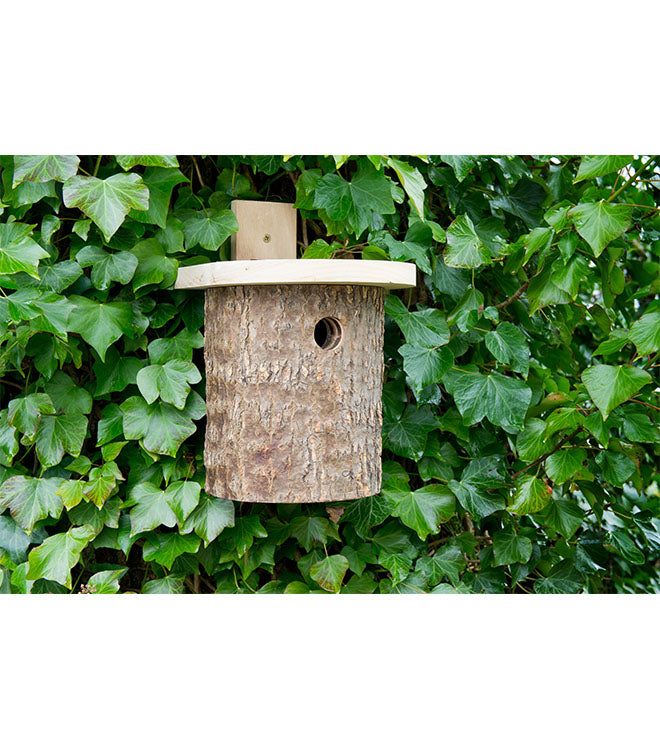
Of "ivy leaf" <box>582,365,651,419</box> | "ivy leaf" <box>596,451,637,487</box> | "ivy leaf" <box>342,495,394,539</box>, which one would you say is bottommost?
"ivy leaf" <box>342,495,394,539</box>

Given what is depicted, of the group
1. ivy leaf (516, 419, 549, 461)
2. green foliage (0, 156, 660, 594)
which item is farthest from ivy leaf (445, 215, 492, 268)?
ivy leaf (516, 419, 549, 461)

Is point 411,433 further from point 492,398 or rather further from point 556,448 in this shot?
point 556,448

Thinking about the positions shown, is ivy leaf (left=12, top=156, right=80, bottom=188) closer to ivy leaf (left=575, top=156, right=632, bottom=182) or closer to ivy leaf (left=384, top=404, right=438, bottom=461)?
ivy leaf (left=384, top=404, right=438, bottom=461)

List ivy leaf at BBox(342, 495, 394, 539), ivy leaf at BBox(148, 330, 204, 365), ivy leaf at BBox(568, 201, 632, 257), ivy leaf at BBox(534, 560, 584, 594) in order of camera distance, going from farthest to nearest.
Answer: ivy leaf at BBox(534, 560, 584, 594) → ivy leaf at BBox(342, 495, 394, 539) → ivy leaf at BBox(148, 330, 204, 365) → ivy leaf at BBox(568, 201, 632, 257)

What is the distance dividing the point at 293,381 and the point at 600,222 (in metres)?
0.58

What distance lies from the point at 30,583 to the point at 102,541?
15 cm

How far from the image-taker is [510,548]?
1371mm

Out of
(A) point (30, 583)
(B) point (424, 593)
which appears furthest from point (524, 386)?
(A) point (30, 583)

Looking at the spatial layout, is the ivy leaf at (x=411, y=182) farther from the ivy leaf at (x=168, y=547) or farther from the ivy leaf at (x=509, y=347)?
the ivy leaf at (x=168, y=547)

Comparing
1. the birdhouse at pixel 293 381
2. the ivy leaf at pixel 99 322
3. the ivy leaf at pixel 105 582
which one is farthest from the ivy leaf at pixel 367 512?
the ivy leaf at pixel 99 322

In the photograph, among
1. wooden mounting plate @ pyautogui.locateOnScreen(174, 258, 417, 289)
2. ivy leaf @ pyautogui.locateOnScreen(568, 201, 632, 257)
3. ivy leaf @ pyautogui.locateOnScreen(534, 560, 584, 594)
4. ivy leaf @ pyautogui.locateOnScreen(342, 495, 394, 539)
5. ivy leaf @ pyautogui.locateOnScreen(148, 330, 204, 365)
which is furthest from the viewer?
ivy leaf @ pyautogui.locateOnScreen(534, 560, 584, 594)

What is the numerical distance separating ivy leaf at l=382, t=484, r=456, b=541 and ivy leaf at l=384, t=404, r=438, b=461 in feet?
0.24

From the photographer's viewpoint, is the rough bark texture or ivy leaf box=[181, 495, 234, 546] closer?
the rough bark texture

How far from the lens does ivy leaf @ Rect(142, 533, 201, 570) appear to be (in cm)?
123
